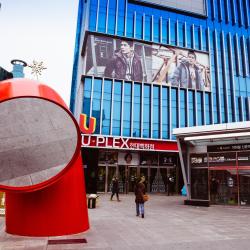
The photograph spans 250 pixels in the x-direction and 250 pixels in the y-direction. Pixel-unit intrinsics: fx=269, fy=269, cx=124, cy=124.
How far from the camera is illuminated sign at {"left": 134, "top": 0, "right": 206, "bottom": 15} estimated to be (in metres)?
38.4

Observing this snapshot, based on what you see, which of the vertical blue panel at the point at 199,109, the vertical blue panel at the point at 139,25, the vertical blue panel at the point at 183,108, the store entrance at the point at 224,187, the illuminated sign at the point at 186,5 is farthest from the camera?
the illuminated sign at the point at 186,5

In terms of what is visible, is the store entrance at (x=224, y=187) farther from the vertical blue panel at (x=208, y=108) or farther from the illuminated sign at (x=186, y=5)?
the illuminated sign at (x=186, y=5)

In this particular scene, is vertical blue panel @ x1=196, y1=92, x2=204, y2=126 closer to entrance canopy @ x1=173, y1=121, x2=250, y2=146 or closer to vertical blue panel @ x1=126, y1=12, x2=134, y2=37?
vertical blue panel @ x1=126, y1=12, x2=134, y2=37

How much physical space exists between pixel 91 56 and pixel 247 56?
929 inches

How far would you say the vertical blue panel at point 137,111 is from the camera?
98.7 feet

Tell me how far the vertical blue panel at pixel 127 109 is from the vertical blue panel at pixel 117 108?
0.58 metres

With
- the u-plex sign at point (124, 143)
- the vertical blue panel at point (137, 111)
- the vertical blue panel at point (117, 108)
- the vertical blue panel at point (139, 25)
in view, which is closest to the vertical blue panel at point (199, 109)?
the u-plex sign at point (124, 143)

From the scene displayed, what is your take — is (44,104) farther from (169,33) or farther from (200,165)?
(169,33)

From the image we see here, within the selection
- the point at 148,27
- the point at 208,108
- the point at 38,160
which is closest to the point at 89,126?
the point at 38,160

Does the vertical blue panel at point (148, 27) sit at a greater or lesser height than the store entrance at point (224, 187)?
greater

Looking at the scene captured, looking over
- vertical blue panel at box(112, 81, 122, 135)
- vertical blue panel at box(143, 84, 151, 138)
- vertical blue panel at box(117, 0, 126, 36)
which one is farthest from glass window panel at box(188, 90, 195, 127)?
vertical blue panel at box(117, 0, 126, 36)

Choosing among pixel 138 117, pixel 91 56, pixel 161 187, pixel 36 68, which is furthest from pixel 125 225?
pixel 91 56

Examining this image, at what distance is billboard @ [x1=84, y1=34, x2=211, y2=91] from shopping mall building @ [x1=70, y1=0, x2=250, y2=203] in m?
0.12

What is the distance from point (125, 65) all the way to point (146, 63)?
267 cm
